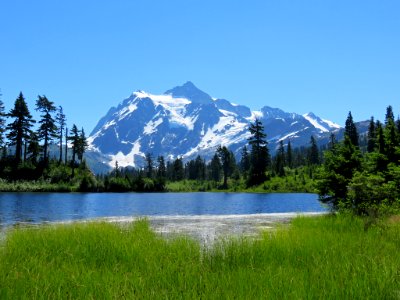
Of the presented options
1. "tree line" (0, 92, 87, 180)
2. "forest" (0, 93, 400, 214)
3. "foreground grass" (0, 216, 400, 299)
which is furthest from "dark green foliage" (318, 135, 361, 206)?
"tree line" (0, 92, 87, 180)

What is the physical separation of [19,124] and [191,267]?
97.4 meters

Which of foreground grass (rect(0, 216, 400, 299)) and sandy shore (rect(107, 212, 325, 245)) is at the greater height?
foreground grass (rect(0, 216, 400, 299))

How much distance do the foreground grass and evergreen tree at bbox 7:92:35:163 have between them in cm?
8994

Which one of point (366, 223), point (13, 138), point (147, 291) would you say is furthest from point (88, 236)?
point (13, 138)

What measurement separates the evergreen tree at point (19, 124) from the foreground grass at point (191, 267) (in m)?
89.9

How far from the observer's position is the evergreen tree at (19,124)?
96.7 m

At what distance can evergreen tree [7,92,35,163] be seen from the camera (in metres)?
96.7

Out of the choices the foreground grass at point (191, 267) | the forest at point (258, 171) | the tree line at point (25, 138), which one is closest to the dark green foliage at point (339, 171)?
the forest at point (258, 171)

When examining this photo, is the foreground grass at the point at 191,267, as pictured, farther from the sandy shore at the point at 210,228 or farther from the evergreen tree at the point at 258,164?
the evergreen tree at the point at 258,164

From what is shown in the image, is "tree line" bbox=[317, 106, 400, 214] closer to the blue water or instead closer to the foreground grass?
the blue water

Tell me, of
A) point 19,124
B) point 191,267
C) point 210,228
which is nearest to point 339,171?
point 210,228

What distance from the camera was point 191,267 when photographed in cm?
912

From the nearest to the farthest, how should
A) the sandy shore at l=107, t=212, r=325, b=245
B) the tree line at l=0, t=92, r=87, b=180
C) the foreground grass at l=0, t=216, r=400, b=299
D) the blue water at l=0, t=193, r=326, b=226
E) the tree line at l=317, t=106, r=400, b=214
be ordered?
1. the foreground grass at l=0, t=216, r=400, b=299
2. the sandy shore at l=107, t=212, r=325, b=245
3. the tree line at l=317, t=106, r=400, b=214
4. the blue water at l=0, t=193, r=326, b=226
5. the tree line at l=0, t=92, r=87, b=180

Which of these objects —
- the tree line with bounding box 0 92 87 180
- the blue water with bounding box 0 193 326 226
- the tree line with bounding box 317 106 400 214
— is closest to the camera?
the tree line with bounding box 317 106 400 214
